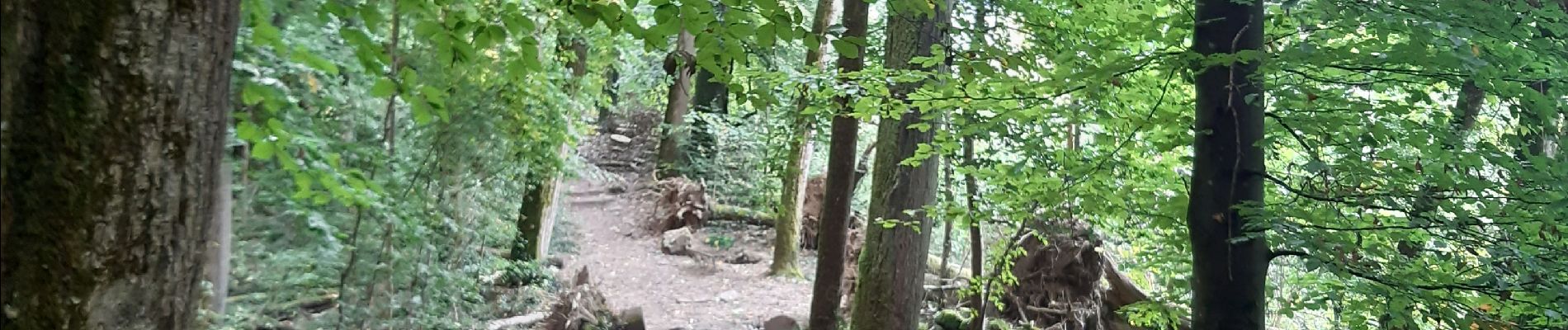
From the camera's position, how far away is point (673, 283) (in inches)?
449

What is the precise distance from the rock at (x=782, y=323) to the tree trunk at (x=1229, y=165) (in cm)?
537

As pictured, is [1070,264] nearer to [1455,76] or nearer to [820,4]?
[820,4]

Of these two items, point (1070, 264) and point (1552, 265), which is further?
point (1070, 264)

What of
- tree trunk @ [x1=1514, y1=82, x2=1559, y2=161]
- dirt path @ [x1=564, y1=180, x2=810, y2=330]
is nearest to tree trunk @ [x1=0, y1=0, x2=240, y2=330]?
tree trunk @ [x1=1514, y1=82, x2=1559, y2=161]

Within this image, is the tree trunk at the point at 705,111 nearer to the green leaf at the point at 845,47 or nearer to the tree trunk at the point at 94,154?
Result: the green leaf at the point at 845,47

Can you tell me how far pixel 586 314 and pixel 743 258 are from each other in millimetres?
4858

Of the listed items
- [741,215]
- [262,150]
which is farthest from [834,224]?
[741,215]

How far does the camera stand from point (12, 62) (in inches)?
52.0

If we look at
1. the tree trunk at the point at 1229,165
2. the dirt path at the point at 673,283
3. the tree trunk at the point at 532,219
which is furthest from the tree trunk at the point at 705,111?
the tree trunk at the point at 1229,165

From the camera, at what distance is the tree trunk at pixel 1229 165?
140 inches

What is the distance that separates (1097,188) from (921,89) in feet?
3.54

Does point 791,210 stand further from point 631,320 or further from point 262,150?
point 262,150

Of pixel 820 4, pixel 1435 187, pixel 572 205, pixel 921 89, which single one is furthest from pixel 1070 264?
pixel 572 205

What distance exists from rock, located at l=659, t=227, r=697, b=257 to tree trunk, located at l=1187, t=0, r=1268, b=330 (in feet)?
31.5
